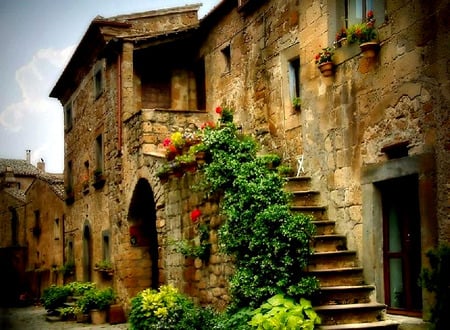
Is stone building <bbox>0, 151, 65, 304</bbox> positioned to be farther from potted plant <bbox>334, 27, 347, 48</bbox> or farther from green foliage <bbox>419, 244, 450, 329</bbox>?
green foliage <bbox>419, 244, 450, 329</bbox>

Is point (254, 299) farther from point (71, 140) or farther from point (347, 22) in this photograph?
point (71, 140)

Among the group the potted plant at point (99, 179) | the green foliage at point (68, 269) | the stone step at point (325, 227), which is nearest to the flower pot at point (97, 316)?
the potted plant at point (99, 179)

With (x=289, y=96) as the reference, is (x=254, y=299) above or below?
below

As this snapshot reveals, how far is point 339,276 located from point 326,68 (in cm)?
295

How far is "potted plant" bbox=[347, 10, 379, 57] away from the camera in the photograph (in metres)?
7.87

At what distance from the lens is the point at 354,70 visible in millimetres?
8406

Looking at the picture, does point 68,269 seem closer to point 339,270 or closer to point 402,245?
point 339,270

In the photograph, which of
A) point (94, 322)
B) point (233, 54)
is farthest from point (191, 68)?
point (94, 322)

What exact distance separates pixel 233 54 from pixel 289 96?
2941mm

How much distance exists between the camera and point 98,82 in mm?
18234

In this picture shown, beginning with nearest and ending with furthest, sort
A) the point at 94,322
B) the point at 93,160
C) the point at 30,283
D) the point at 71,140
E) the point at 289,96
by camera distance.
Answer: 1. the point at 289,96
2. the point at 94,322
3. the point at 93,160
4. the point at 71,140
5. the point at 30,283

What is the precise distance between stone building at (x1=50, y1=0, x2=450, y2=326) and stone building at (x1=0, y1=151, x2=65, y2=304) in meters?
4.67

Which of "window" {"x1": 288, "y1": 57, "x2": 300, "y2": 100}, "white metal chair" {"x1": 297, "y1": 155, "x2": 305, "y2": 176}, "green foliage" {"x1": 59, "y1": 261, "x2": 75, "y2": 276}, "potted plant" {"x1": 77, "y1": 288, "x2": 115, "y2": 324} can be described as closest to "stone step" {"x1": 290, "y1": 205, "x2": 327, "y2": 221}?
"white metal chair" {"x1": 297, "y1": 155, "x2": 305, "y2": 176}

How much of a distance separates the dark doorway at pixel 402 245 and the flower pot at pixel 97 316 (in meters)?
8.87
